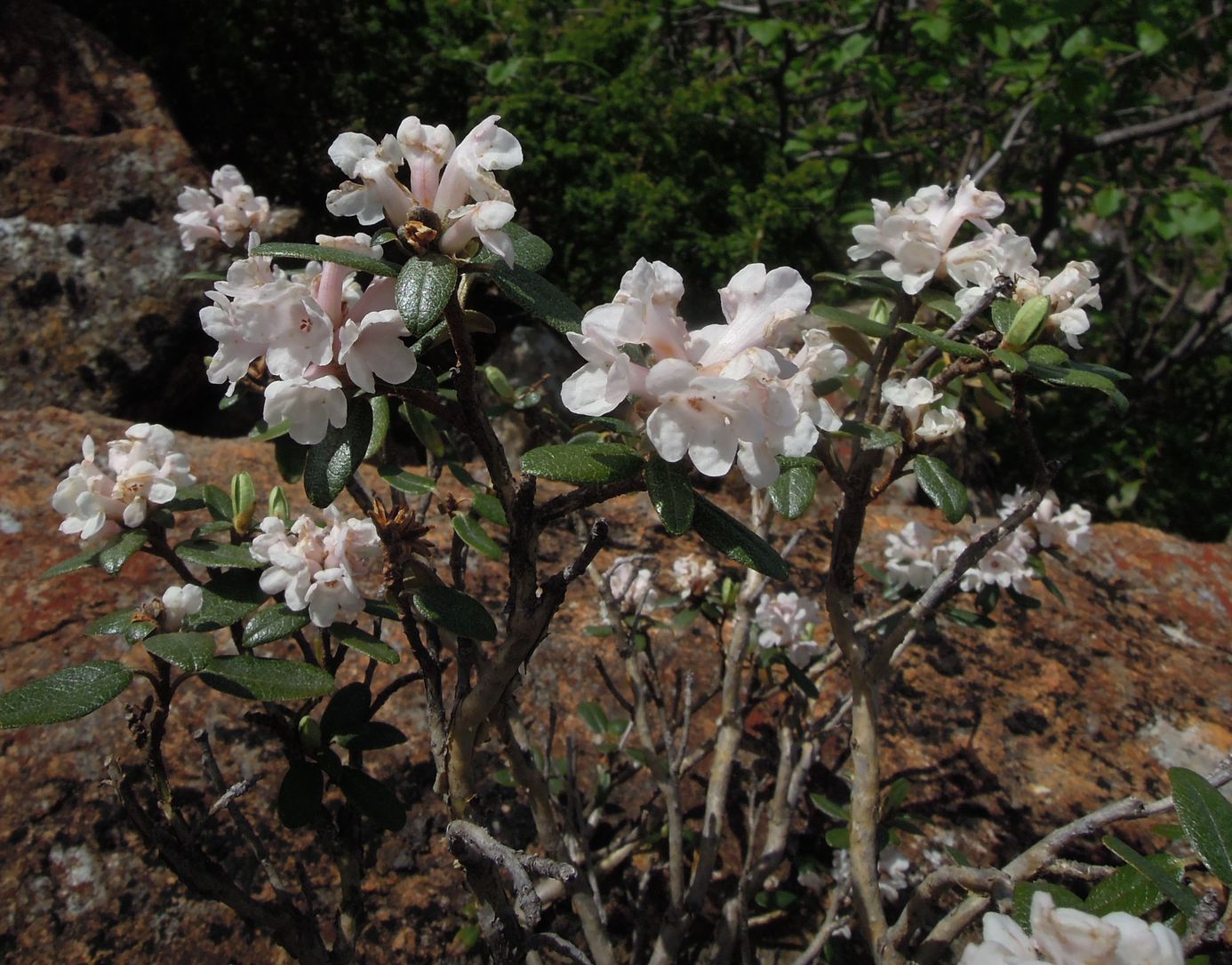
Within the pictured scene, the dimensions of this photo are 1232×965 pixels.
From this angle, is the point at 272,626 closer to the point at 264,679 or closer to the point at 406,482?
the point at 264,679

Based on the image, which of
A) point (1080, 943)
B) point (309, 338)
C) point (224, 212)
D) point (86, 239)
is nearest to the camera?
point (1080, 943)

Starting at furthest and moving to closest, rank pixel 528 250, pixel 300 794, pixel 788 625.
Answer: pixel 788 625 < pixel 300 794 < pixel 528 250

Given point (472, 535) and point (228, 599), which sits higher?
point (228, 599)

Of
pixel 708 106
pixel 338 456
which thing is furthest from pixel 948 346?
pixel 708 106

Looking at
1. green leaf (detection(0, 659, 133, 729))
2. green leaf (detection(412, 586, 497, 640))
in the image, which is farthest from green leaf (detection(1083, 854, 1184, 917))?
green leaf (detection(0, 659, 133, 729))

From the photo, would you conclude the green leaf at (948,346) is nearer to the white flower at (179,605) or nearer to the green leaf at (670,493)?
the green leaf at (670,493)

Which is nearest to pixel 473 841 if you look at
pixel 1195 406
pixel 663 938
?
pixel 663 938

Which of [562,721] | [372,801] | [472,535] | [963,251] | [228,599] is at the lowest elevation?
[562,721]

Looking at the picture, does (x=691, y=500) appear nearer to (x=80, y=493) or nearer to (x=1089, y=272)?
(x=1089, y=272)
